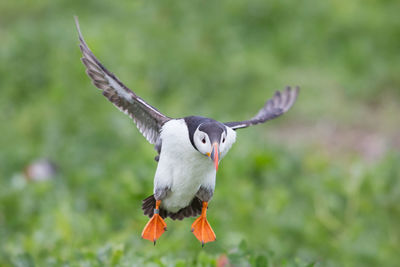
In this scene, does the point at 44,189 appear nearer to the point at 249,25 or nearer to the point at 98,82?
the point at 98,82

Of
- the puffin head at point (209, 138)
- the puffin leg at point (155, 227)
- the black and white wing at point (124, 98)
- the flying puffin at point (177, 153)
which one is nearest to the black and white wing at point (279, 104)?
the flying puffin at point (177, 153)

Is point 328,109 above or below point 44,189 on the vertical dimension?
above

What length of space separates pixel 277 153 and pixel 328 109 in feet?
8.42

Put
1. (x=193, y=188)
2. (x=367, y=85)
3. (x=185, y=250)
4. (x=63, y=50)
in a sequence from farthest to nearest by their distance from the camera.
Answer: (x=367, y=85) → (x=63, y=50) → (x=185, y=250) → (x=193, y=188)

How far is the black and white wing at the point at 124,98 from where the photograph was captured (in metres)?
4.54

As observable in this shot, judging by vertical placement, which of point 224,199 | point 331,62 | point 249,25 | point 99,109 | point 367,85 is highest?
point 249,25

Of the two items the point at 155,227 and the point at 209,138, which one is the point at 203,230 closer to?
the point at 155,227

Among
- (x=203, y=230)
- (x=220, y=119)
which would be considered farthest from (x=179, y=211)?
(x=220, y=119)

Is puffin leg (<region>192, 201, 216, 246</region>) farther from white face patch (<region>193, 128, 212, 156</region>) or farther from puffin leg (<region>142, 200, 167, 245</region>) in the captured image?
white face patch (<region>193, 128, 212, 156</region>)

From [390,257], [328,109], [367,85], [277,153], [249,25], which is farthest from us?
[249,25]

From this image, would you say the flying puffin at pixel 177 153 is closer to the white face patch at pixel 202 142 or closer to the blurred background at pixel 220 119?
the white face patch at pixel 202 142

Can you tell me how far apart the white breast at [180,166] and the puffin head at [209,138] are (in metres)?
0.15

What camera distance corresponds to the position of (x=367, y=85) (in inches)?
541

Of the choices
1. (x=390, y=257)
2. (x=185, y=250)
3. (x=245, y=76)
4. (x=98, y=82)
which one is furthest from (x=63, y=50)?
(x=98, y=82)
